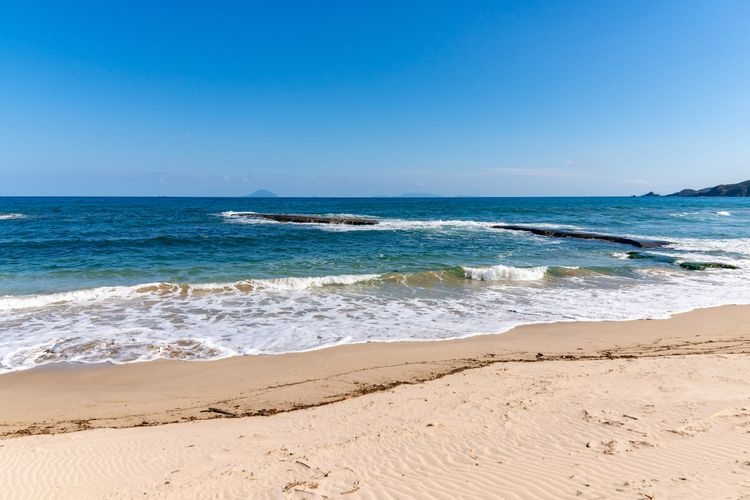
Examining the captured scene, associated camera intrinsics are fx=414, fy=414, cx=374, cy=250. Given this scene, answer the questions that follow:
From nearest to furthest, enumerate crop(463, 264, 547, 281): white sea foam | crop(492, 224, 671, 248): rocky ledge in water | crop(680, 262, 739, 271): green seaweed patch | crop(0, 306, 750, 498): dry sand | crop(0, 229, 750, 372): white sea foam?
1. crop(0, 306, 750, 498): dry sand
2. crop(0, 229, 750, 372): white sea foam
3. crop(463, 264, 547, 281): white sea foam
4. crop(680, 262, 739, 271): green seaweed patch
5. crop(492, 224, 671, 248): rocky ledge in water

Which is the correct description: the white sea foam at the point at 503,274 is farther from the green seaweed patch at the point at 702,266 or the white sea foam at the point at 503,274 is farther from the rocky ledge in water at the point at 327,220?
the rocky ledge in water at the point at 327,220

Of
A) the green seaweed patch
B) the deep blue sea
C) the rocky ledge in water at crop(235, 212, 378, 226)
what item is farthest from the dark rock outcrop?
the green seaweed patch

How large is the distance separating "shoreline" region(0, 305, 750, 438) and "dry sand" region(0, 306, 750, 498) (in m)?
0.05

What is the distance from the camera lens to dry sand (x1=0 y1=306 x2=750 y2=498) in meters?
4.29

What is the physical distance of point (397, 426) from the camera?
18.1ft

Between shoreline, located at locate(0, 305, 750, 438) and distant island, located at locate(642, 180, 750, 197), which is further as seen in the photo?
distant island, located at locate(642, 180, 750, 197)

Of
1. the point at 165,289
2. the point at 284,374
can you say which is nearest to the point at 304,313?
the point at 284,374

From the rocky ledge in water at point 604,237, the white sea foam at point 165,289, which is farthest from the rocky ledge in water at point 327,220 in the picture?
the white sea foam at point 165,289

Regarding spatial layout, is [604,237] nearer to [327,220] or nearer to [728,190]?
[327,220]

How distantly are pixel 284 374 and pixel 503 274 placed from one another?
1227 cm

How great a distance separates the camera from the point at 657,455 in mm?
4602

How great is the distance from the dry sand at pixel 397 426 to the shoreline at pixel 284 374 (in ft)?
0.15

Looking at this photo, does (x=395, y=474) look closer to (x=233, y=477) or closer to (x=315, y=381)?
(x=233, y=477)

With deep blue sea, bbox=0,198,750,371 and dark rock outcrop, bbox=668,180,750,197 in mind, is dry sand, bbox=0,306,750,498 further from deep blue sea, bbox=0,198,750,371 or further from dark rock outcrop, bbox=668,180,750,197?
dark rock outcrop, bbox=668,180,750,197
